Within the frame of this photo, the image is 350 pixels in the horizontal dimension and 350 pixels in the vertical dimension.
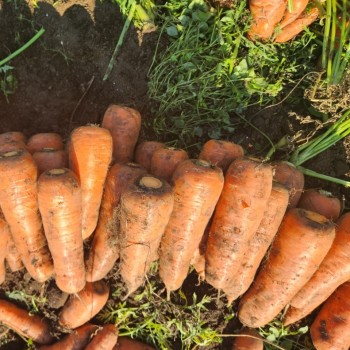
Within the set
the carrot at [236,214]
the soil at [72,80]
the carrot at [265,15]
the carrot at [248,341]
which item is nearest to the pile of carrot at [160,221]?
the carrot at [236,214]

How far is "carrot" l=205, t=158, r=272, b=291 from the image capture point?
3020 mm

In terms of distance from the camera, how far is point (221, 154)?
3209mm

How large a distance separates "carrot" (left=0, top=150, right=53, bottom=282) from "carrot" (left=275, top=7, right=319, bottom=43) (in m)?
2.28

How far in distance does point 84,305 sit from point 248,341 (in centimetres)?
138

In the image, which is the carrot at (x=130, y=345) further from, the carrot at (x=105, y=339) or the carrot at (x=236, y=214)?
the carrot at (x=236, y=214)

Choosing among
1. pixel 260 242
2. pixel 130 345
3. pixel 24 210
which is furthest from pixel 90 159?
pixel 130 345

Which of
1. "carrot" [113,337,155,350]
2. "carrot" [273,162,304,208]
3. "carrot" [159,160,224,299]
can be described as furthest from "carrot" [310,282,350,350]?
"carrot" [113,337,155,350]

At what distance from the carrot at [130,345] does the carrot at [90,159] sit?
1.20 m

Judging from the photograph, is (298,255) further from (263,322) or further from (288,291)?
Result: (263,322)

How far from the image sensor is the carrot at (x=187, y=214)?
2.98 m

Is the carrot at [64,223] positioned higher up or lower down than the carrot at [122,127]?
lower down

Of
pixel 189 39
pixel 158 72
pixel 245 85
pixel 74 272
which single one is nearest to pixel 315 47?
pixel 245 85

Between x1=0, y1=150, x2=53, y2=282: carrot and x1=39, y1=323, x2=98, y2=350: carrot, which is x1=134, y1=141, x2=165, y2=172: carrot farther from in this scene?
x1=39, y1=323, x2=98, y2=350: carrot

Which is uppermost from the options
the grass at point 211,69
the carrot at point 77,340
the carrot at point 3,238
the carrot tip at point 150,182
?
the grass at point 211,69
